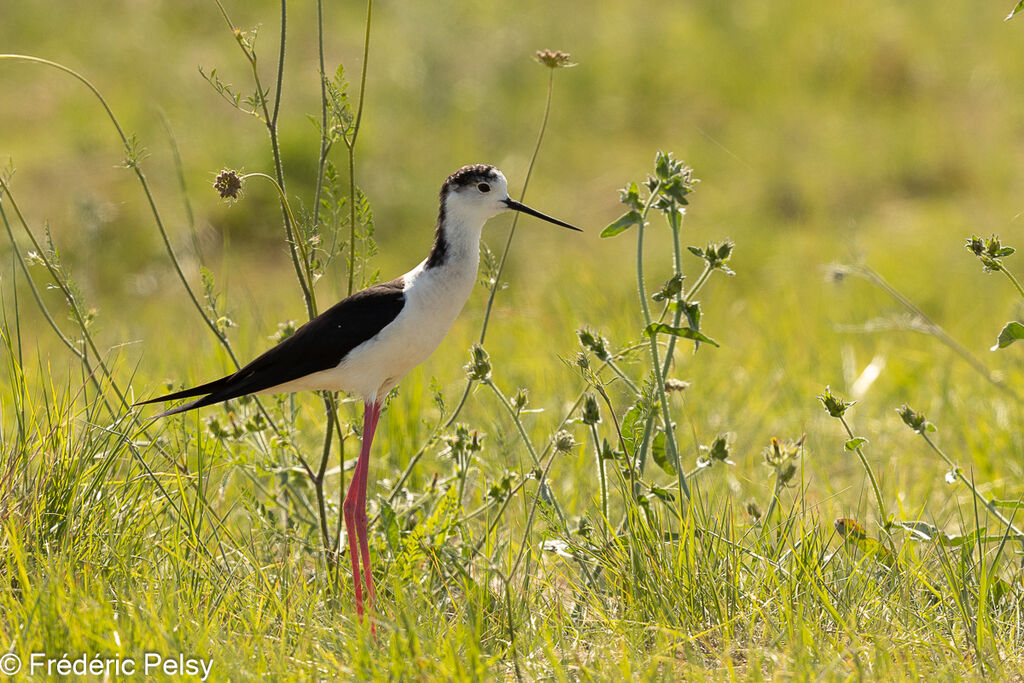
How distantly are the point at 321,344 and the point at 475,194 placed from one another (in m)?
0.57

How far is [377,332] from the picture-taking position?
10.00 feet

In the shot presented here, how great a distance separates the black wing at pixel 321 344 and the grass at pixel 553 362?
13 centimetres

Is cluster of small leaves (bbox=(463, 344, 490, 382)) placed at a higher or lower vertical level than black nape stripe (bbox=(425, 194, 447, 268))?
lower

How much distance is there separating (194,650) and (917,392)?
3.56m

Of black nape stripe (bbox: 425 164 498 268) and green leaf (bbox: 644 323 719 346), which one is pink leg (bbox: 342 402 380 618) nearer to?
black nape stripe (bbox: 425 164 498 268)

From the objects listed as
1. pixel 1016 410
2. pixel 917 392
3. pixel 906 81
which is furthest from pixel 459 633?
pixel 906 81

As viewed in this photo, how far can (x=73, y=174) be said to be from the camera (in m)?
8.30

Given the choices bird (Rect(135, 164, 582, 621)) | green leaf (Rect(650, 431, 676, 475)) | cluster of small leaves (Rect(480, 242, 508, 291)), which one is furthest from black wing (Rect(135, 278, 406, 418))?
green leaf (Rect(650, 431, 676, 475))

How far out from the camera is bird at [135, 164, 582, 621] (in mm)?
3020

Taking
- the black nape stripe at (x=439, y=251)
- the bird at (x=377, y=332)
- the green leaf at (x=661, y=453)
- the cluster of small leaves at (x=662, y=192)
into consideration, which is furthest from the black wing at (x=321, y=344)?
the green leaf at (x=661, y=453)

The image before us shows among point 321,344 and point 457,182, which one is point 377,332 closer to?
point 321,344

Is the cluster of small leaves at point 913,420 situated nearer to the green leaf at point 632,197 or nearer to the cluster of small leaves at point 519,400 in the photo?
the green leaf at point 632,197

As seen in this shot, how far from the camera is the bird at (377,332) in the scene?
3020mm

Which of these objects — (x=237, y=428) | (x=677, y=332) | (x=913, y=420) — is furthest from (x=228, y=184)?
(x=913, y=420)
